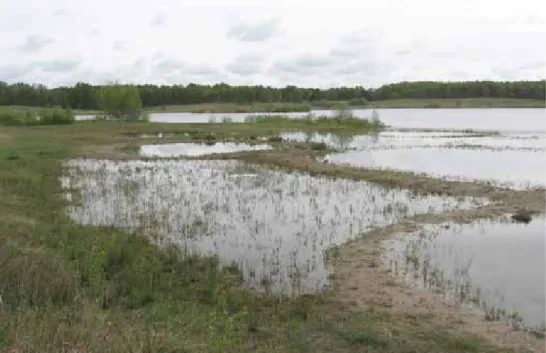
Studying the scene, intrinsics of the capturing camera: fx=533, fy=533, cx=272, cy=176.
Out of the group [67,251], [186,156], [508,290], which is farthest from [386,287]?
[186,156]

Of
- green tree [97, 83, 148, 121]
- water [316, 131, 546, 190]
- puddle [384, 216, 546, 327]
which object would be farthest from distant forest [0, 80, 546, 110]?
puddle [384, 216, 546, 327]

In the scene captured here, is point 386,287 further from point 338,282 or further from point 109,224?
point 109,224

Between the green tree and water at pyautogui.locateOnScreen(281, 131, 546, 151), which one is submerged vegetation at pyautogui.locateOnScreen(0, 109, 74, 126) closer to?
the green tree

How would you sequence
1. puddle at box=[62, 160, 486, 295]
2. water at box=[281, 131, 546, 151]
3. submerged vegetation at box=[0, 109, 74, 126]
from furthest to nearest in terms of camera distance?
submerged vegetation at box=[0, 109, 74, 126], water at box=[281, 131, 546, 151], puddle at box=[62, 160, 486, 295]

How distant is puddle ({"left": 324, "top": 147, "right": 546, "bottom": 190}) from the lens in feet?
80.4

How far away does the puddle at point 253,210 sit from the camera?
12.1 m

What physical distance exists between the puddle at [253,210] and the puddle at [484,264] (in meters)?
1.78

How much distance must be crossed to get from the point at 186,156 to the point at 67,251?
23.4 m

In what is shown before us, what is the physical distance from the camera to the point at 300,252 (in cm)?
1262

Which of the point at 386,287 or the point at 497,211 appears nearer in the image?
the point at 386,287

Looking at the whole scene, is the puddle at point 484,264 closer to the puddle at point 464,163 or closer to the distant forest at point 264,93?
the puddle at point 464,163

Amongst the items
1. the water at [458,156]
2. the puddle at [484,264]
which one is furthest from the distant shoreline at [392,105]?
the puddle at [484,264]

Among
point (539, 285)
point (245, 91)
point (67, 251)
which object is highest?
point (245, 91)

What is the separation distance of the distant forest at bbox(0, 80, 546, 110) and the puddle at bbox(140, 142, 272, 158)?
82.7 m
